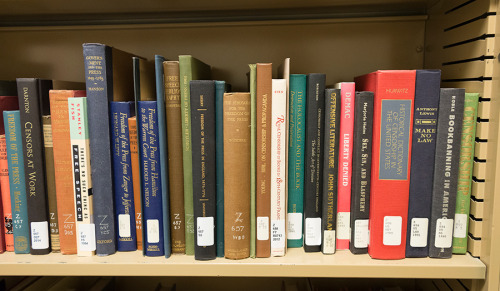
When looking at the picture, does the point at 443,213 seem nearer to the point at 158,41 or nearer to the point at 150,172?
the point at 150,172

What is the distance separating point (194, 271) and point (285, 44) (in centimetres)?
65

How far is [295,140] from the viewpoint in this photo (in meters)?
0.67

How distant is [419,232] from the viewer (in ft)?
2.16

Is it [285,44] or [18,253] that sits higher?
[285,44]

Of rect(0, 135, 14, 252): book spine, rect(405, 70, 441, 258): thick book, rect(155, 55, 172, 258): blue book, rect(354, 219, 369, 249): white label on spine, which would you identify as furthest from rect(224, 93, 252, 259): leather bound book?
rect(0, 135, 14, 252): book spine

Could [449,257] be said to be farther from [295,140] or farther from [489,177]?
[295,140]

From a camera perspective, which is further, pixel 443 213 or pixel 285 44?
pixel 285 44

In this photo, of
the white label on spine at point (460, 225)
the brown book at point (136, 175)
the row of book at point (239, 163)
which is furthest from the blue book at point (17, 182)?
the white label on spine at point (460, 225)

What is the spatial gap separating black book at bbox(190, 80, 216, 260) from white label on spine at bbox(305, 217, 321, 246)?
19 centimetres

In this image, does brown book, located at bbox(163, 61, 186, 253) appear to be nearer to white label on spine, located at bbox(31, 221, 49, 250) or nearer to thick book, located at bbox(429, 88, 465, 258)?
white label on spine, located at bbox(31, 221, 49, 250)

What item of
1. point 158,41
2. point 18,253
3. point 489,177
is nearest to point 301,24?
point 158,41

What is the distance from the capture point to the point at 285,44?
0.96 m

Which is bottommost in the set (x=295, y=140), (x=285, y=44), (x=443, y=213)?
(x=443, y=213)

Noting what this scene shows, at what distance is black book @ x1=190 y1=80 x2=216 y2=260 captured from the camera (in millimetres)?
627
